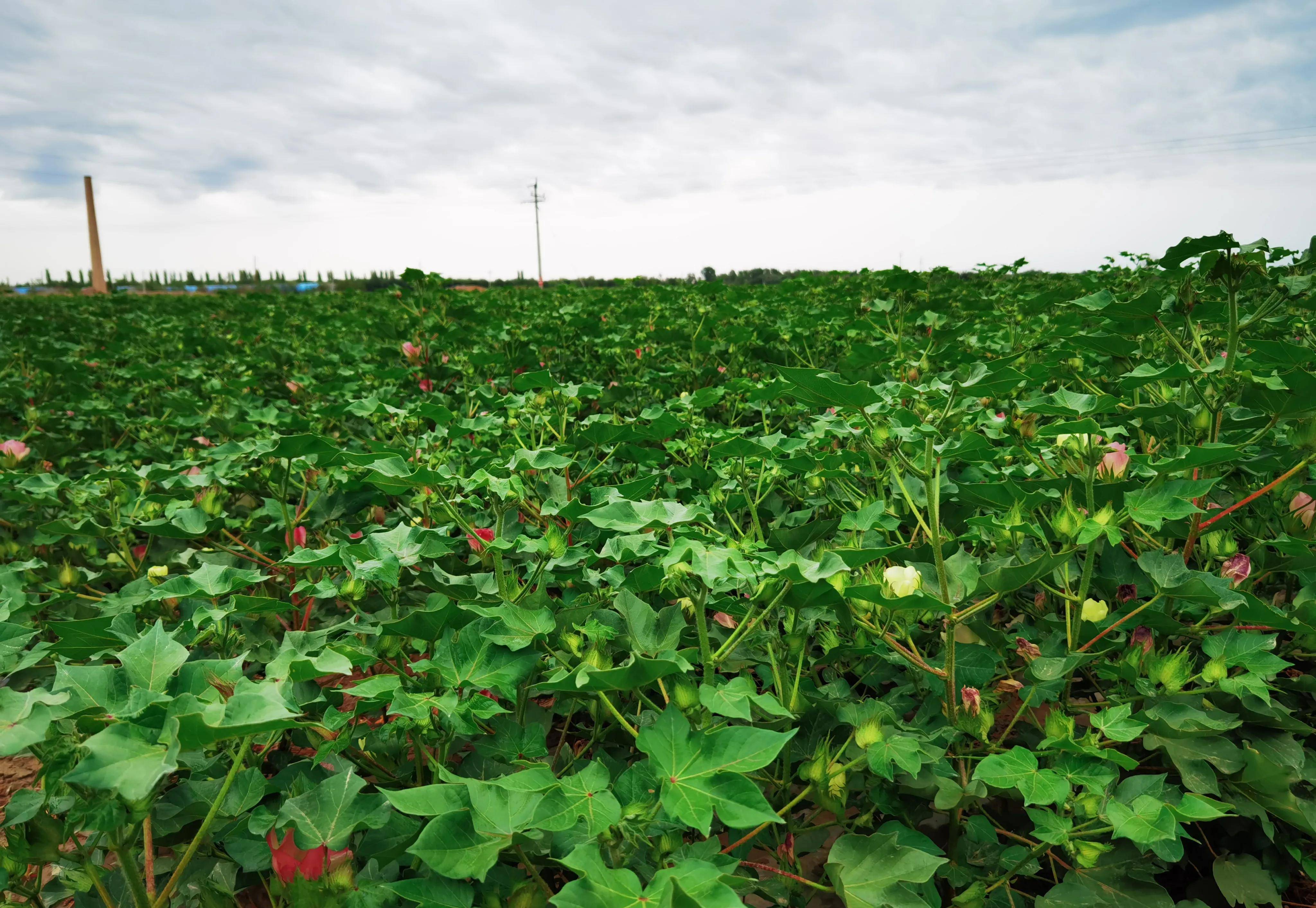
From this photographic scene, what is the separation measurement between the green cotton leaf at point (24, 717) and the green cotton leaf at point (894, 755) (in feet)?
2.50

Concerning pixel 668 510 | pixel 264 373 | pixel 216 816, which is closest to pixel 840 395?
pixel 668 510

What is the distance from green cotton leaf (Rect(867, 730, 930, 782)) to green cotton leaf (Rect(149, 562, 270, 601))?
0.79 meters

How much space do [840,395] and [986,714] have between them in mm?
441

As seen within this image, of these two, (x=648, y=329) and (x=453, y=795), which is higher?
(x=648, y=329)

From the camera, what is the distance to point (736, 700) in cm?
72

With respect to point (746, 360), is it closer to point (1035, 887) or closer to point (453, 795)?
point (1035, 887)

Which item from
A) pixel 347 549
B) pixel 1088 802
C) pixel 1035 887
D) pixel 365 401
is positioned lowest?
pixel 1035 887

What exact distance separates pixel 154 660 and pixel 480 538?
1.29 feet

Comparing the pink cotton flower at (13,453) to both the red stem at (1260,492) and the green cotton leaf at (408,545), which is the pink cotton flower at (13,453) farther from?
the red stem at (1260,492)

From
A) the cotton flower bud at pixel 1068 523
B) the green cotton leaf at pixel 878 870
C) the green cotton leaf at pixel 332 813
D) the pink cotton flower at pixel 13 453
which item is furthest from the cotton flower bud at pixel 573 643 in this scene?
the pink cotton flower at pixel 13 453

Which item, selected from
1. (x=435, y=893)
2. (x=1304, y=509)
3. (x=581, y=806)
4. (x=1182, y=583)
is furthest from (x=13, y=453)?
(x=1304, y=509)

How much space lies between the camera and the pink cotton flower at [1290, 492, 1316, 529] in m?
1.16

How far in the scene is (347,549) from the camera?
94 cm

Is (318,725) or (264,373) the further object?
(264,373)
